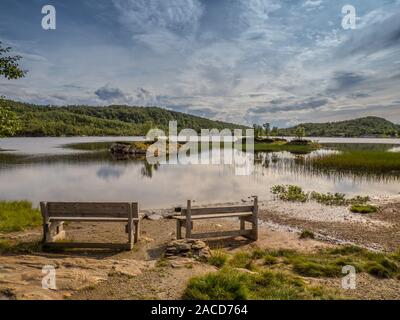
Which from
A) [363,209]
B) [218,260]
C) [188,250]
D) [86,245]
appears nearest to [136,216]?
[86,245]

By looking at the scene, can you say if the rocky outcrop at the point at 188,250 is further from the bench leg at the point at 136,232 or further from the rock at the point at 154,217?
the rock at the point at 154,217

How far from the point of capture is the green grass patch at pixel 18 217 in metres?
12.7

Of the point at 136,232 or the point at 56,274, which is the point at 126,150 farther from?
the point at 56,274

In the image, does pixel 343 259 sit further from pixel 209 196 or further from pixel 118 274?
pixel 209 196

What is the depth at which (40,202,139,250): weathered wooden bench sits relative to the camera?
10.1 metres

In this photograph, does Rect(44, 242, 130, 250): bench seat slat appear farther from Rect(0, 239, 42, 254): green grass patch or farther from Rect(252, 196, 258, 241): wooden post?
Rect(252, 196, 258, 241): wooden post

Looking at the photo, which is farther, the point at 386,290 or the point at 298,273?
the point at 298,273

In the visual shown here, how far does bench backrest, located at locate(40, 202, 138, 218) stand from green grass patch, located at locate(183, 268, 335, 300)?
15.4 feet

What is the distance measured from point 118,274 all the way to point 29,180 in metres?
25.8

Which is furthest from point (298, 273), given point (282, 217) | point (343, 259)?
point (282, 217)

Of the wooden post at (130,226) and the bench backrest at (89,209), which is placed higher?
the bench backrest at (89,209)

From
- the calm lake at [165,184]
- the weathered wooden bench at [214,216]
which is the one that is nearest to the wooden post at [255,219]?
the weathered wooden bench at [214,216]
